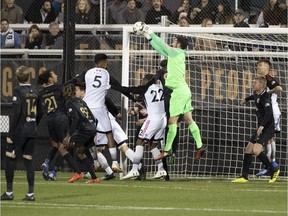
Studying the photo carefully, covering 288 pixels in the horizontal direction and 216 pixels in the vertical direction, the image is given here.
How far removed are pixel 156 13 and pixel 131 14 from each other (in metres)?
0.56

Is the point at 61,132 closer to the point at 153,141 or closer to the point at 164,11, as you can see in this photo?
the point at 153,141

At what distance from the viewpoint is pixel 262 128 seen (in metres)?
21.1

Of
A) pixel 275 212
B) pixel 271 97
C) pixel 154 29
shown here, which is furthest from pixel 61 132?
pixel 275 212

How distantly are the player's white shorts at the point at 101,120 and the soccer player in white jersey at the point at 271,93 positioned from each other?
290 centimetres

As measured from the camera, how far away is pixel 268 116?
2111cm

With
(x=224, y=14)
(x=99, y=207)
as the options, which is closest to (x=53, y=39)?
(x=224, y=14)

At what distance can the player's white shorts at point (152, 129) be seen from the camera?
21.5 meters

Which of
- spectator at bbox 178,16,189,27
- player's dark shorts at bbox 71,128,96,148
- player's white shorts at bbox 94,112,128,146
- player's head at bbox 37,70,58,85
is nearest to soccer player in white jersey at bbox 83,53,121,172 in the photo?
player's white shorts at bbox 94,112,128,146

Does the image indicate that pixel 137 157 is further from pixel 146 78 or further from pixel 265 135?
pixel 265 135

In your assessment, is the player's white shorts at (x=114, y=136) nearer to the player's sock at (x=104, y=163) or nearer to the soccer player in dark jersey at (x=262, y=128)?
the player's sock at (x=104, y=163)

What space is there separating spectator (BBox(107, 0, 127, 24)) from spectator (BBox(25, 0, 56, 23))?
1.51 meters

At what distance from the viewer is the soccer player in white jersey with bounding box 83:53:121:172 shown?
21.5 meters

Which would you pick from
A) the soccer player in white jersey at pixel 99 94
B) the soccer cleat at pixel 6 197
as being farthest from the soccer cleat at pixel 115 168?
the soccer cleat at pixel 6 197

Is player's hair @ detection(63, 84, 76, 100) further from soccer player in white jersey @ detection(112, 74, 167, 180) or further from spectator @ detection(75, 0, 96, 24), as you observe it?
spectator @ detection(75, 0, 96, 24)
